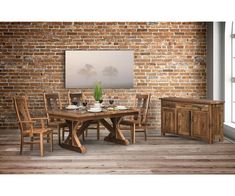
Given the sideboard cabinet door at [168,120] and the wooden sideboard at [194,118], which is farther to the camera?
the sideboard cabinet door at [168,120]

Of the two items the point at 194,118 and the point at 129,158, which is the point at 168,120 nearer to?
the point at 194,118

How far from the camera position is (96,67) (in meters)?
8.65

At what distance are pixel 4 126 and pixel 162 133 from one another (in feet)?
12.2

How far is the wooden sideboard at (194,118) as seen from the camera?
7.02m

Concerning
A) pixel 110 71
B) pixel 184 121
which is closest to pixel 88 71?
pixel 110 71

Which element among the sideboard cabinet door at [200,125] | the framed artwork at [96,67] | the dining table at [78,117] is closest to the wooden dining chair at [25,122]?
the dining table at [78,117]

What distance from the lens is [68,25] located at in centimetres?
865

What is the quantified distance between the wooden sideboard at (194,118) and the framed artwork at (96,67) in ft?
4.47

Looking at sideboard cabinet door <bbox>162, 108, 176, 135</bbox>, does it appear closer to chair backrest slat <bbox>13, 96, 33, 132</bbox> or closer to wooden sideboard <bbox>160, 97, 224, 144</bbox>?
wooden sideboard <bbox>160, 97, 224, 144</bbox>

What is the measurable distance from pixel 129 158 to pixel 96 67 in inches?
136

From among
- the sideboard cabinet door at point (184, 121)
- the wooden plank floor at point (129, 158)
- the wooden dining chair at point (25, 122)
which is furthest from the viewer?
the sideboard cabinet door at point (184, 121)

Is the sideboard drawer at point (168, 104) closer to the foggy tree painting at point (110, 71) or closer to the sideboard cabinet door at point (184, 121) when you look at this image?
the sideboard cabinet door at point (184, 121)

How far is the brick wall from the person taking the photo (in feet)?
A: 28.3
